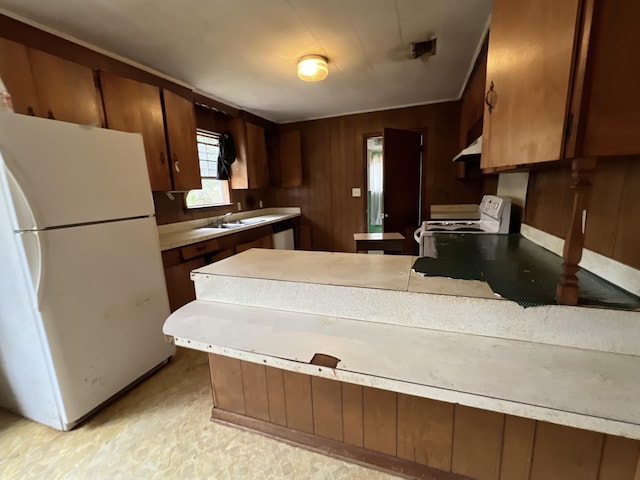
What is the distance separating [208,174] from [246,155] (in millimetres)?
553

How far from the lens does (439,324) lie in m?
1.02

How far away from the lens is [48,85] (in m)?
1.78

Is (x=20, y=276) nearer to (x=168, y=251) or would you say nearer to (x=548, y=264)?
(x=168, y=251)

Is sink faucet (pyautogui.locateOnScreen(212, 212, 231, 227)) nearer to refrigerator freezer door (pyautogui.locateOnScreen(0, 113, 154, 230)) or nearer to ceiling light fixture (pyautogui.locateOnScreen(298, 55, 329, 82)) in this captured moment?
refrigerator freezer door (pyautogui.locateOnScreen(0, 113, 154, 230))

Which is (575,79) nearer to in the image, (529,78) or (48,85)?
(529,78)

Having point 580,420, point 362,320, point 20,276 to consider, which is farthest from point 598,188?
point 20,276

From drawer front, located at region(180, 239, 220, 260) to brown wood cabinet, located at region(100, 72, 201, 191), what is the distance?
1.91 feet

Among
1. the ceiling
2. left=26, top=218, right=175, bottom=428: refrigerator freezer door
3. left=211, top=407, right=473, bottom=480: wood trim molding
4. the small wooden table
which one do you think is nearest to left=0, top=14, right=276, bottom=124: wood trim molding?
the ceiling

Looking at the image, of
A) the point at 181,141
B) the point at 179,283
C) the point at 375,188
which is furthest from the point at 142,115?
the point at 375,188

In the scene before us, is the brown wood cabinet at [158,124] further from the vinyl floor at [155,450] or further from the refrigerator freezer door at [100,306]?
the vinyl floor at [155,450]

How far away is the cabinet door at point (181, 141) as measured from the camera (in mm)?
2584

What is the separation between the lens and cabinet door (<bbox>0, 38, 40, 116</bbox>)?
1.58m

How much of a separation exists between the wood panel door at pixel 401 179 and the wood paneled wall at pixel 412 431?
8.12 ft

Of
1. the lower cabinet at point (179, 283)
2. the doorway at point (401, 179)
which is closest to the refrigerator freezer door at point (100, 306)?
the lower cabinet at point (179, 283)
